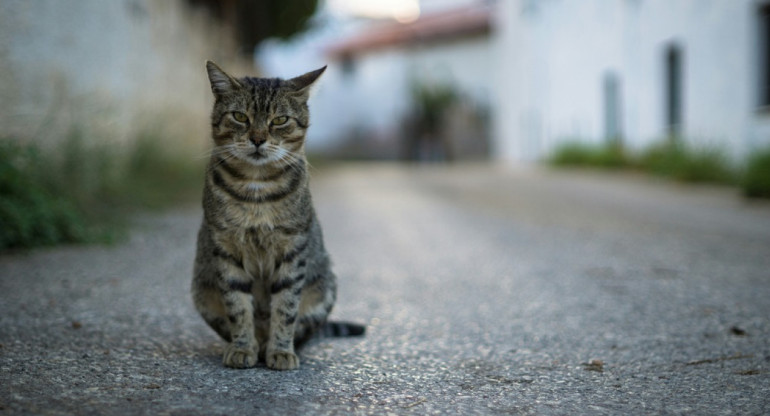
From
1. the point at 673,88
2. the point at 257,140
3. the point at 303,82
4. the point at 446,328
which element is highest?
the point at 673,88

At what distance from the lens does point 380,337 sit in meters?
2.77

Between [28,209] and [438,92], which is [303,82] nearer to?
[28,209]

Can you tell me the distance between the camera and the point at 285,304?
7.70 feet

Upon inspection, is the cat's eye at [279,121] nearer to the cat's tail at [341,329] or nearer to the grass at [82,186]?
the cat's tail at [341,329]

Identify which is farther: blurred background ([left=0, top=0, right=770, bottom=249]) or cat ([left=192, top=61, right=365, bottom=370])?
blurred background ([left=0, top=0, right=770, bottom=249])

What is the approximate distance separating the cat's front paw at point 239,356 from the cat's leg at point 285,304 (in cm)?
5

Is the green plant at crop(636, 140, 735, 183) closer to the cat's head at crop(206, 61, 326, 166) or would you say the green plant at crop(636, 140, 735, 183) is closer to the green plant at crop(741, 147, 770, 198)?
the green plant at crop(741, 147, 770, 198)

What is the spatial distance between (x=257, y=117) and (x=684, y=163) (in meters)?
7.93

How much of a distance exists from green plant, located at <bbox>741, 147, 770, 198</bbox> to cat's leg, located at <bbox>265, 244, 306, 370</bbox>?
5.96m

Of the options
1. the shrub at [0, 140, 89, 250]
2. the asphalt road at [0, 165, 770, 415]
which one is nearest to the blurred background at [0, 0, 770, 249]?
the shrub at [0, 140, 89, 250]

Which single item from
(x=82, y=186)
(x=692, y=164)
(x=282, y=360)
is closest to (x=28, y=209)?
(x=82, y=186)

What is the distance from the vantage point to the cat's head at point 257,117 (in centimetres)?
235

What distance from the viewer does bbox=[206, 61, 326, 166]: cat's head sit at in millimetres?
2352

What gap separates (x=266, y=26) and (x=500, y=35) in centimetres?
920
